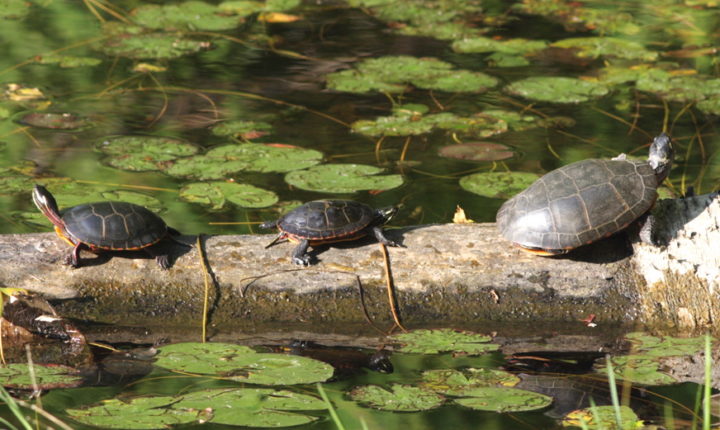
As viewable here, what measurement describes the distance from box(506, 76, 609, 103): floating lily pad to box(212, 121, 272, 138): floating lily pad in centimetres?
220

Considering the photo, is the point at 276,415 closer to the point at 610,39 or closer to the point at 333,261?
the point at 333,261

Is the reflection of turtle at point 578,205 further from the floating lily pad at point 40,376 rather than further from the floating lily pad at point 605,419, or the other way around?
the floating lily pad at point 40,376

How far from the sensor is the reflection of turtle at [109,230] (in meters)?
4.16

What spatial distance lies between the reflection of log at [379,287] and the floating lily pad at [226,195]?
131 cm

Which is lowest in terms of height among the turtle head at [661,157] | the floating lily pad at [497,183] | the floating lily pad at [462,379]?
the floating lily pad at [462,379]

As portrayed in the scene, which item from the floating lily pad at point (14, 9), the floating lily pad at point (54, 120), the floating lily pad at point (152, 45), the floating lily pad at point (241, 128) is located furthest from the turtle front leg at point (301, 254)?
the floating lily pad at point (14, 9)

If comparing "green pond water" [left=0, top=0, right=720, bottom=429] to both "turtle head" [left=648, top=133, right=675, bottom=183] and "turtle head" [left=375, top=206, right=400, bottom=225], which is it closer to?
"turtle head" [left=375, top=206, right=400, bottom=225]

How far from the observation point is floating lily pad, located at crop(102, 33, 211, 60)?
8.74 meters

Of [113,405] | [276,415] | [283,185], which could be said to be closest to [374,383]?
[276,415]

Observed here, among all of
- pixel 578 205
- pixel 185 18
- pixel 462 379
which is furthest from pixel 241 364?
pixel 185 18

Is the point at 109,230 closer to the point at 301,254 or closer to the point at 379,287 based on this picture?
the point at 301,254

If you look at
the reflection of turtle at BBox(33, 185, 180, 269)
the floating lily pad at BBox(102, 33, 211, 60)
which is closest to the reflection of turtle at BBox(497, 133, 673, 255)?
the reflection of turtle at BBox(33, 185, 180, 269)

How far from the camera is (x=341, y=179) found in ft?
19.4

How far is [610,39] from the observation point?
9.30m
